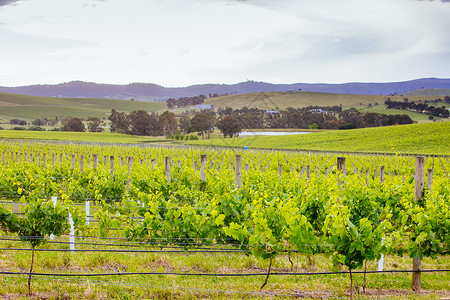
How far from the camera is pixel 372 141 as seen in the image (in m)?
62.5

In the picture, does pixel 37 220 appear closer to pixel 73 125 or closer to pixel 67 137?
pixel 67 137

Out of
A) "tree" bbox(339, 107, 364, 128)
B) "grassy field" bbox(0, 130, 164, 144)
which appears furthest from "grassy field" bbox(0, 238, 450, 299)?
"tree" bbox(339, 107, 364, 128)

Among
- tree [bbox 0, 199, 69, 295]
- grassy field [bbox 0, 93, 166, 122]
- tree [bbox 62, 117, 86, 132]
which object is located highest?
grassy field [bbox 0, 93, 166, 122]

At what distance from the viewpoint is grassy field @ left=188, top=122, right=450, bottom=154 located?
186 feet

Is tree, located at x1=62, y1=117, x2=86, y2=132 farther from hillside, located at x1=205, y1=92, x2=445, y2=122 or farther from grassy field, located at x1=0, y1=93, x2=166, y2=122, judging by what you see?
hillside, located at x1=205, y1=92, x2=445, y2=122

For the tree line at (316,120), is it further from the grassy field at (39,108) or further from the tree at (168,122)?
the grassy field at (39,108)

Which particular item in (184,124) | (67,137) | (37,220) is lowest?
(67,137)

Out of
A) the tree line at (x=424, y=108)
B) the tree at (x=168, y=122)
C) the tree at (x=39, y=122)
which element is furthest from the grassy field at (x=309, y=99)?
the tree at (x=39, y=122)

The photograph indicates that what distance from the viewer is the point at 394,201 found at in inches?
375

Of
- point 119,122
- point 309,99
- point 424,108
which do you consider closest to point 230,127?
point 119,122

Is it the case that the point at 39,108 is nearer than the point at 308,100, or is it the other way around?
the point at 308,100

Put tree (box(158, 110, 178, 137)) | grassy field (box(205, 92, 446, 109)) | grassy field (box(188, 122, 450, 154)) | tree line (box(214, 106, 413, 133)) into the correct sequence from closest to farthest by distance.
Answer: grassy field (box(188, 122, 450, 154)), tree (box(158, 110, 178, 137)), tree line (box(214, 106, 413, 133)), grassy field (box(205, 92, 446, 109))

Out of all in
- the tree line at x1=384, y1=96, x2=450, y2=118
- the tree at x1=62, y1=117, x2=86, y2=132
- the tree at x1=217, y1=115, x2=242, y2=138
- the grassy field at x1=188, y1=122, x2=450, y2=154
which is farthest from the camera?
the tree line at x1=384, y1=96, x2=450, y2=118

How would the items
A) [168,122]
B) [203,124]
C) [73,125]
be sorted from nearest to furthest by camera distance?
[203,124], [168,122], [73,125]
